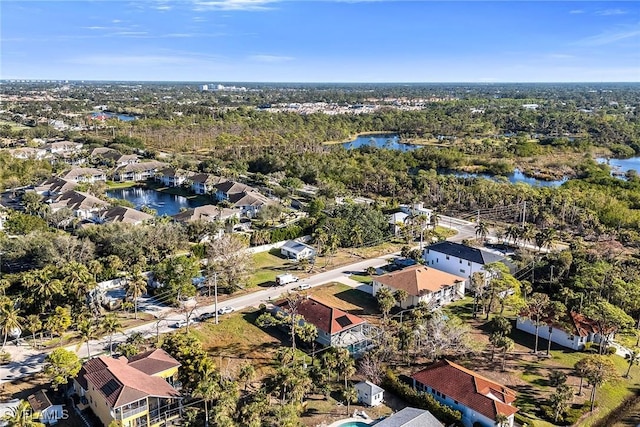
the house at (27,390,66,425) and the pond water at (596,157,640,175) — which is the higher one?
the pond water at (596,157,640,175)

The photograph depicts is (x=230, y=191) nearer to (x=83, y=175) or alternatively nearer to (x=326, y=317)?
(x=83, y=175)

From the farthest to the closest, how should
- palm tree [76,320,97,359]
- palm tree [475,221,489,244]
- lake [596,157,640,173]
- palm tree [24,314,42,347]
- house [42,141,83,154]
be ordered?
lake [596,157,640,173] → house [42,141,83,154] → palm tree [475,221,489,244] → palm tree [24,314,42,347] → palm tree [76,320,97,359]

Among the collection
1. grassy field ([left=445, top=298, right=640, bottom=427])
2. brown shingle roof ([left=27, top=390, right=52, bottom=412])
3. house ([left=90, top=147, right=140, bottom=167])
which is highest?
house ([left=90, top=147, right=140, bottom=167])

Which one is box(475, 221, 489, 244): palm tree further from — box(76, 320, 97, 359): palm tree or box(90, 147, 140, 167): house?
box(90, 147, 140, 167): house

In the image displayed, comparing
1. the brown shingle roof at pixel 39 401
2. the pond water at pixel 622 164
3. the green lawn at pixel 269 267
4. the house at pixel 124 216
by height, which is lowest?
the green lawn at pixel 269 267

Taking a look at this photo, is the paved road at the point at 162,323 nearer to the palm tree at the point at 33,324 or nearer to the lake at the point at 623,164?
the palm tree at the point at 33,324

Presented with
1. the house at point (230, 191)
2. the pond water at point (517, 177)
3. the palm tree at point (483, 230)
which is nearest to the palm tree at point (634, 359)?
the palm tree at point (483, 230)

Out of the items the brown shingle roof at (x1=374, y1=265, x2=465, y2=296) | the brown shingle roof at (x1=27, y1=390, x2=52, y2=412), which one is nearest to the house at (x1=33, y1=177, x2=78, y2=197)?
the brown shingle roof at (x1=27, y1=390, x2=52, y2=412)
